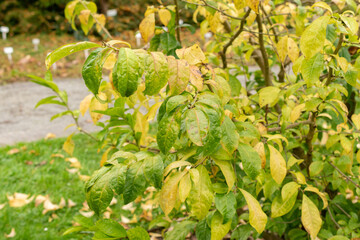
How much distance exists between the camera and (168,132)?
826mm

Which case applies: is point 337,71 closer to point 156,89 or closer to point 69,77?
point 156,89

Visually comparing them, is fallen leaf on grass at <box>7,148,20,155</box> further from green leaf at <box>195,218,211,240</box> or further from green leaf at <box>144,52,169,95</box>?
green leaf at <box>144,52,169,95</box>

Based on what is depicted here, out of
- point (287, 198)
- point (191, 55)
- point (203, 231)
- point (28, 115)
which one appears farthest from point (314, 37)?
point (28, 115)

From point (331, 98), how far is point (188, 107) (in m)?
0.61

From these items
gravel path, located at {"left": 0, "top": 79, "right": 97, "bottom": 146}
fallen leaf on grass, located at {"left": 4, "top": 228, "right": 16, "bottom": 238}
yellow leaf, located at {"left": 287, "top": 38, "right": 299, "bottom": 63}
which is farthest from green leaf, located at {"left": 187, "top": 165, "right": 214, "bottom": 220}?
gravel path, located at {"left": 0, "top": 79, "right": 97, "bottom": 146}

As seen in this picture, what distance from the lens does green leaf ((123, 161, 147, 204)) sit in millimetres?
907

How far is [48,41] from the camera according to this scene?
9.43m

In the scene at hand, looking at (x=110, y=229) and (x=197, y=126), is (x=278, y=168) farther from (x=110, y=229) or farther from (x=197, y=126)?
(x=110, y=229)

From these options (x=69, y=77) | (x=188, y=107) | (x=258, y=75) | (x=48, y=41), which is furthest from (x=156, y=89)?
(x=48, y=41)

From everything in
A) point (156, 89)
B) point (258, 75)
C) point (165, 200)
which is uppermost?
point (156, 89)

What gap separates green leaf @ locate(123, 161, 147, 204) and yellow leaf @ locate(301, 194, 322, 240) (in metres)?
0.53

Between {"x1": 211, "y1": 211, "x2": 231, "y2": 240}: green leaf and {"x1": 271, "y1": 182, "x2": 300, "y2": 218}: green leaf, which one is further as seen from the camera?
{"x1": 271, "y1": 182, "x2": 300, "y2": 218}: green leaf

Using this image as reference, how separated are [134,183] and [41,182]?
2.40 meters

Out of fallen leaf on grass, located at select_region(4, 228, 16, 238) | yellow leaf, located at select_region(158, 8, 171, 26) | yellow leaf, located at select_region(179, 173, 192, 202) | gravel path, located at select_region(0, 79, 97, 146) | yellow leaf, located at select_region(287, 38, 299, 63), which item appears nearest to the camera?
yellow leaf, located at select_region(179, 173, 192, 202)
